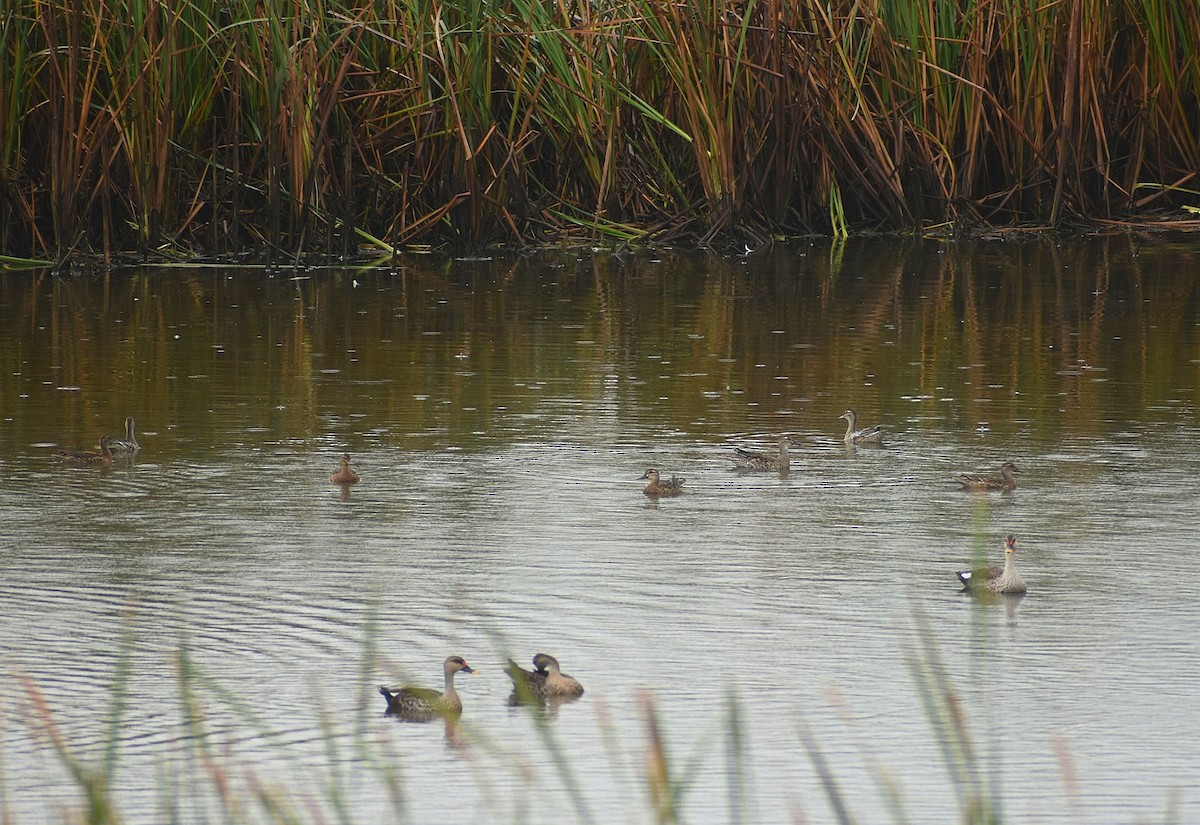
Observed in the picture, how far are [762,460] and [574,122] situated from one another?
9753 millimetres

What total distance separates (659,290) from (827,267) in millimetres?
1946

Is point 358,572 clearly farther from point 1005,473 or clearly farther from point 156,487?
point 1005,473

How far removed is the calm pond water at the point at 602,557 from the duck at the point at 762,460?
131 mm

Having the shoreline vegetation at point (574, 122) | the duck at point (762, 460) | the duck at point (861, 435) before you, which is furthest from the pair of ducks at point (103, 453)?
the shoreline vegetation at point (574, 122)

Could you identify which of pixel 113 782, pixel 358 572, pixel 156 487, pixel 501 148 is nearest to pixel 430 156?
pixel 501 148

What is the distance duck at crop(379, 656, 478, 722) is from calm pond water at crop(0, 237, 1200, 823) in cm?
7

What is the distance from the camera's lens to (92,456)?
9.83m

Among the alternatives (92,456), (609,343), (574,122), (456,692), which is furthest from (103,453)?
(574,122)

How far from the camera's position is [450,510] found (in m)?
9.00

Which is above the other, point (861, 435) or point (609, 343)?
point (609, 343)

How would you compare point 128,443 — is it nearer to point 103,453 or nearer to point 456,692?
point 103,453

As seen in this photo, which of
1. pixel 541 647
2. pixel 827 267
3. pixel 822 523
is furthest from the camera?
pixel 827 267

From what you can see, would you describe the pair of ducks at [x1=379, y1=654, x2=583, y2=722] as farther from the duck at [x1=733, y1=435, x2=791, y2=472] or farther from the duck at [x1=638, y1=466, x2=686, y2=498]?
the duck at [x1=733, y1=435, x2=791, y2=472]

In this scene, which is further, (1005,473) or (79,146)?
(79,146)
